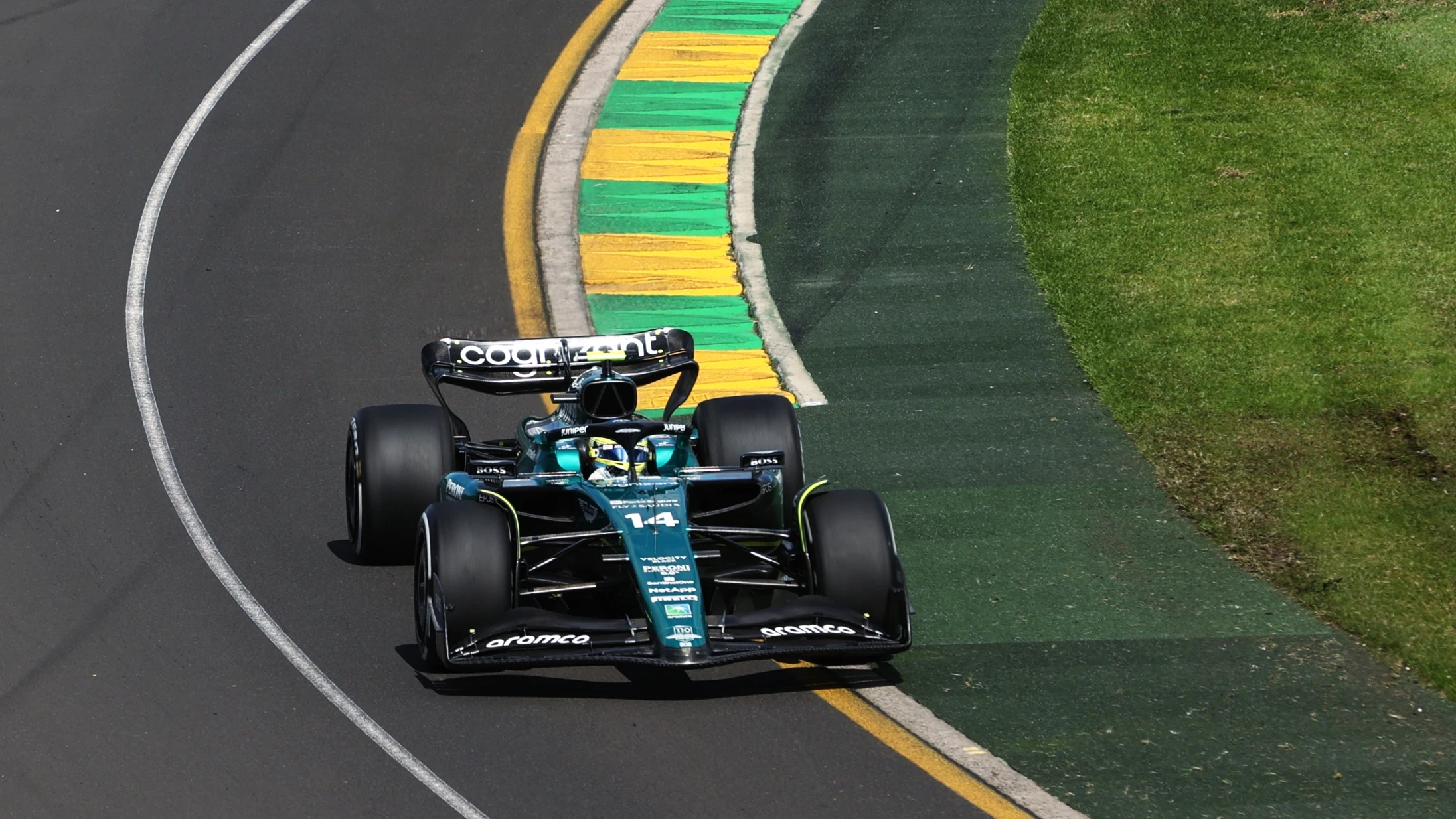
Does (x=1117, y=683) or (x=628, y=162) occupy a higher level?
(x=628, y=162)

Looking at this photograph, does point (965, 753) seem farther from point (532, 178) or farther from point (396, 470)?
point (532, 178)

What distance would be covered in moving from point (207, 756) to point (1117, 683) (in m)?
4.80

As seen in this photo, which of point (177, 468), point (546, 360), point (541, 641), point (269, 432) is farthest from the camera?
point (269, 432)

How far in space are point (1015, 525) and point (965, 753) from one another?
3077 millimetres

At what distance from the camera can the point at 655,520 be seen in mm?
10391

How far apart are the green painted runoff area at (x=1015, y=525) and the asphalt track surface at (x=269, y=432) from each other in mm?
1240

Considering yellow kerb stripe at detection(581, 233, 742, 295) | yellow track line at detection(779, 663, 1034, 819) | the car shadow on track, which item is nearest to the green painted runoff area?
yellow track line at detection(779, 663, 1034, 819)

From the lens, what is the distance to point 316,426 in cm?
1435

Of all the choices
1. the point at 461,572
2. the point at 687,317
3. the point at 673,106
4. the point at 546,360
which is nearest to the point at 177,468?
the point at 546,360

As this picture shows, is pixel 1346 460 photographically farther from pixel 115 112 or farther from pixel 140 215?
pixel 115 112

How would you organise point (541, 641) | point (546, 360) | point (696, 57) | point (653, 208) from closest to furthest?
point (541, 641) → point (546, 360) → point (653, 208) → point (696, 57)

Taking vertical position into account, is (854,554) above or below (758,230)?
below

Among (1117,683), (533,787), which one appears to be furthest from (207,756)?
(1117,683)

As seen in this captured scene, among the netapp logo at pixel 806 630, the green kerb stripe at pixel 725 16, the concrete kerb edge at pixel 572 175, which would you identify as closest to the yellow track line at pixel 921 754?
the netapp logo at pixel 806 630
